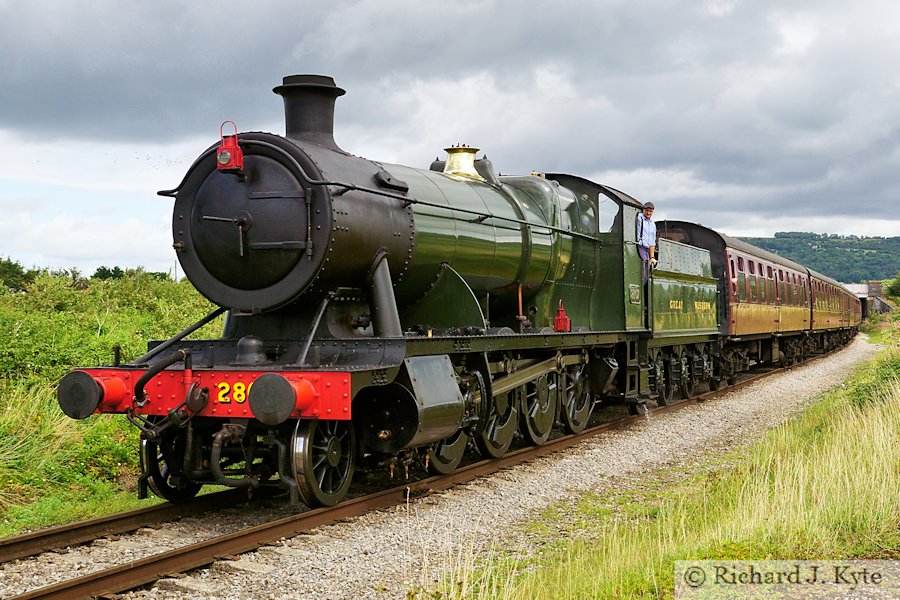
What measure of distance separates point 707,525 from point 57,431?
671 centimetres

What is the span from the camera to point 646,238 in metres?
12.9

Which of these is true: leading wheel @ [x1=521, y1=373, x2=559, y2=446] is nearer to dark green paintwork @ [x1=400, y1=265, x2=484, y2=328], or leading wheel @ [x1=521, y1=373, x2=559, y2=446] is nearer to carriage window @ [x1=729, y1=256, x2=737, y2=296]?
dark green paintwork @ [x1=400, y1=265, x2=484, y2=328]

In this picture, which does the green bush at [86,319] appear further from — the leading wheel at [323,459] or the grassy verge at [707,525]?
the grassy verge at [707,525]

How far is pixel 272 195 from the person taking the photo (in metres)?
7.02

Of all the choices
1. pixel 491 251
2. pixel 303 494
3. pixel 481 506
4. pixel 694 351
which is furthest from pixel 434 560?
pixel 694 351

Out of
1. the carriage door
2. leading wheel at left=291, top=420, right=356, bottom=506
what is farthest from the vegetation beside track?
the carriage door

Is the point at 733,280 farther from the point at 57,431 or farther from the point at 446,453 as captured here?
the point at 57,431

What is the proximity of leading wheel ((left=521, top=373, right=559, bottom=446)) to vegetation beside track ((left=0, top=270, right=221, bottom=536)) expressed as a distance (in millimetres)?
4441

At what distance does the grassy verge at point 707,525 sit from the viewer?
510cm

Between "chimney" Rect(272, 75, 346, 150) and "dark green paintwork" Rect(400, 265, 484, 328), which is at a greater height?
"chimney" Rect(272, 75, 346, 150)

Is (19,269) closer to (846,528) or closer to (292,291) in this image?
(292,291)

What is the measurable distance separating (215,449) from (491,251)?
159 inches

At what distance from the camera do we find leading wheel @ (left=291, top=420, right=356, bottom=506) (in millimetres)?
6602

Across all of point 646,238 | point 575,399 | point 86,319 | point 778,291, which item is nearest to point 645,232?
point 646,238
